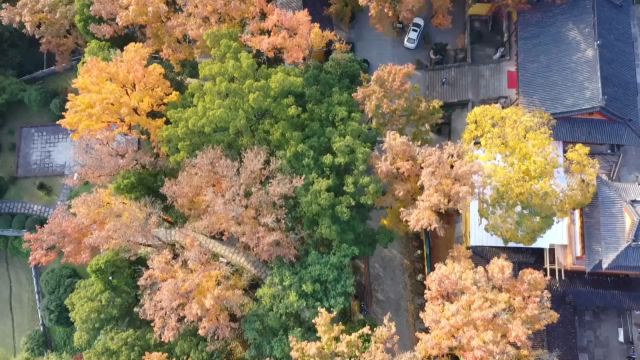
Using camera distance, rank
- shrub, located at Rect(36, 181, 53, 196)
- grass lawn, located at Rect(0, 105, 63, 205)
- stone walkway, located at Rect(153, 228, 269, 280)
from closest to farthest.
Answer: stone walkway, located at Rect(153, 228, 269, 280)
shrub, located at Rect(36, 181, 53, 196)
grass lawn, located at Rect(0, 105, 63, 205)

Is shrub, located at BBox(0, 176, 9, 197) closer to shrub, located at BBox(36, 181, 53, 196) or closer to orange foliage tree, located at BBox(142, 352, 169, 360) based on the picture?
shrub, located at BBox(36, 181, 53, 196)

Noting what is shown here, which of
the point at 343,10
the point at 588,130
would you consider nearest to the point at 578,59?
the point at 588,130

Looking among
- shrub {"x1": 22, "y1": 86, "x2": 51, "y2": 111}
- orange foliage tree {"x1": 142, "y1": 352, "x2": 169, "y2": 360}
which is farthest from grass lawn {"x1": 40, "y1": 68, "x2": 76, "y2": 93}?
orange foliage tree {"x1": 142, "y1": 352, "x2": 169, "y2": 360}

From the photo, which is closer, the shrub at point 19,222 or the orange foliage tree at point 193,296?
the orange foliage tree at point 193,296

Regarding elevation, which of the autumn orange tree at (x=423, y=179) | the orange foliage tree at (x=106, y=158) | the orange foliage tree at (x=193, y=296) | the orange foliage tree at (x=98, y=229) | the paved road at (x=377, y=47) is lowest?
the orange foliage tree at (x=193, y=296)

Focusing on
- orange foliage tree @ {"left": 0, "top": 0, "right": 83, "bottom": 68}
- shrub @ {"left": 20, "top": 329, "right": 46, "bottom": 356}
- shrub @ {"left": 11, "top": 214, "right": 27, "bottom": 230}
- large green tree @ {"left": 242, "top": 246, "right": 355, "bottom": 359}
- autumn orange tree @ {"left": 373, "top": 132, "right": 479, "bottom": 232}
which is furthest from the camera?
shrub @ {"left": 11, "top": 214, "right": 27, "bottom": 230}

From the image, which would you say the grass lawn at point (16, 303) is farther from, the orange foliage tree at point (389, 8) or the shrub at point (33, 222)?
the orange foliage tree at point (389, 8)

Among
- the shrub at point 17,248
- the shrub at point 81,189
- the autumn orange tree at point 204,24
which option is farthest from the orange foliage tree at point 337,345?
the shrub at point 17,248
